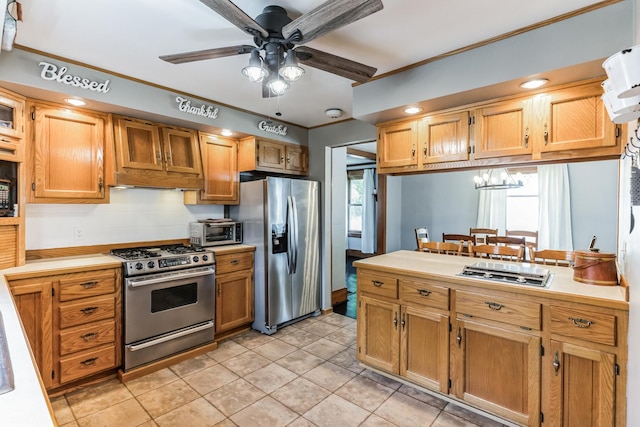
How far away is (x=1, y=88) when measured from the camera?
217cm

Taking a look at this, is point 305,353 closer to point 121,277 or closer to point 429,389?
point 429,389

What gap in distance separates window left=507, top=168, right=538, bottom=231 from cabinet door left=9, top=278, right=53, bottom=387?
6.14 metres

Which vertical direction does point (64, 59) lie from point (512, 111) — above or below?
above

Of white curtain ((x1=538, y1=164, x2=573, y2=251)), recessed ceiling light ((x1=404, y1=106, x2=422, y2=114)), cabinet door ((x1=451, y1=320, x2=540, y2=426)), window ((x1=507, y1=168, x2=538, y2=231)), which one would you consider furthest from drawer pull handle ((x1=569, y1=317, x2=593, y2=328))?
window ((x1=507, y1=168, x2=538, y2=231))

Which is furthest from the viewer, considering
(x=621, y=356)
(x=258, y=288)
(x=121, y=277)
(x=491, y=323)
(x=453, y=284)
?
(x=258, y=288)

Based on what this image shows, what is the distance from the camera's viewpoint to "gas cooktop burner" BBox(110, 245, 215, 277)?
260 centimetres

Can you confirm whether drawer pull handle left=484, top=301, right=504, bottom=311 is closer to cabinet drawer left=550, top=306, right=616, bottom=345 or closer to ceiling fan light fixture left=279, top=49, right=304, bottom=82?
cabinet drawer left=550, top=306, right=616, bottom=345

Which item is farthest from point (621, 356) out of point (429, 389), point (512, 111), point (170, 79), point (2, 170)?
point (2, 170)

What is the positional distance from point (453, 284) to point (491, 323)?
31 centimetres

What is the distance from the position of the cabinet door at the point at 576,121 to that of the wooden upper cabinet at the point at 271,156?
8.69 feet

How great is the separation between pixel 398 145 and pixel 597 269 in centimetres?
165

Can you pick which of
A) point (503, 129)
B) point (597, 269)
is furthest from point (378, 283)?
point (503, 129)

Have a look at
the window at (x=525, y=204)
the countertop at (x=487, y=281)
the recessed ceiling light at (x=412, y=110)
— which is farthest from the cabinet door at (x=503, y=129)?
the window at (x=525, y=204)

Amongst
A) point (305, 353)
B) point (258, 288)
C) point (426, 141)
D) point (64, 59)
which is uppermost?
point (64, 59)
